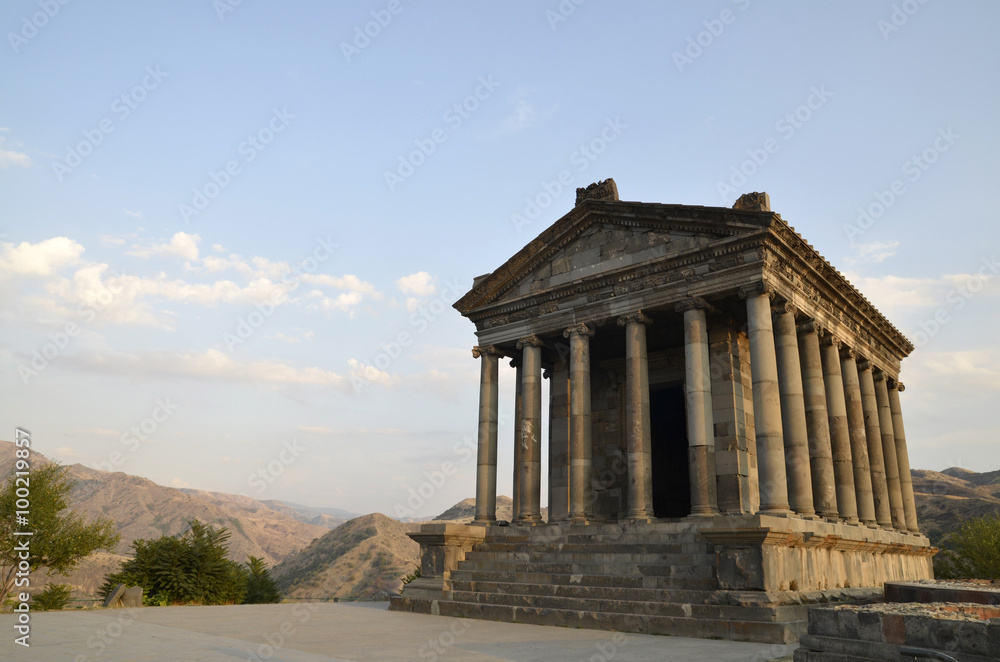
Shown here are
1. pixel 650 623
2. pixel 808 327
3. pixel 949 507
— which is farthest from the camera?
pixel 949 507

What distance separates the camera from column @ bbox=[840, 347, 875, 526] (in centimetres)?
2236

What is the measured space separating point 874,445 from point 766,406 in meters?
10.8

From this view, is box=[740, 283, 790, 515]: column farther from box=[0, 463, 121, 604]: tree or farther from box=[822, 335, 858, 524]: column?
box=[0, 463, 121, 604]: tree

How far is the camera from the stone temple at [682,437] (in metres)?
14.6

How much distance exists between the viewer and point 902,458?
26906mm

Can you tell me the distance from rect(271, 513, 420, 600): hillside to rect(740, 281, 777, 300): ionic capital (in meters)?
42.1

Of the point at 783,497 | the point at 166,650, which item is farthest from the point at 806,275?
the point at 166,650

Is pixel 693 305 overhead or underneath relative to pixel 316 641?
overhead

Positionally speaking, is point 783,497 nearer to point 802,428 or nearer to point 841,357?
point 802,428

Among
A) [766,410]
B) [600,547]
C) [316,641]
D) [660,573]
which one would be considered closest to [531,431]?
[600,547]

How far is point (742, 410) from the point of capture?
20797 millimetres

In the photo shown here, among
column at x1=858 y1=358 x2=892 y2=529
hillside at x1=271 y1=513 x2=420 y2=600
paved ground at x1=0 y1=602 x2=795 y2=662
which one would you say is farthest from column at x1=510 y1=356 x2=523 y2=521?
hillside at x1=271 y1=513 x2=420 y2=600

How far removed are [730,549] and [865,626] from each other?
24.3ft

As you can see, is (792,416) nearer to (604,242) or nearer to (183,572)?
(604,242)
